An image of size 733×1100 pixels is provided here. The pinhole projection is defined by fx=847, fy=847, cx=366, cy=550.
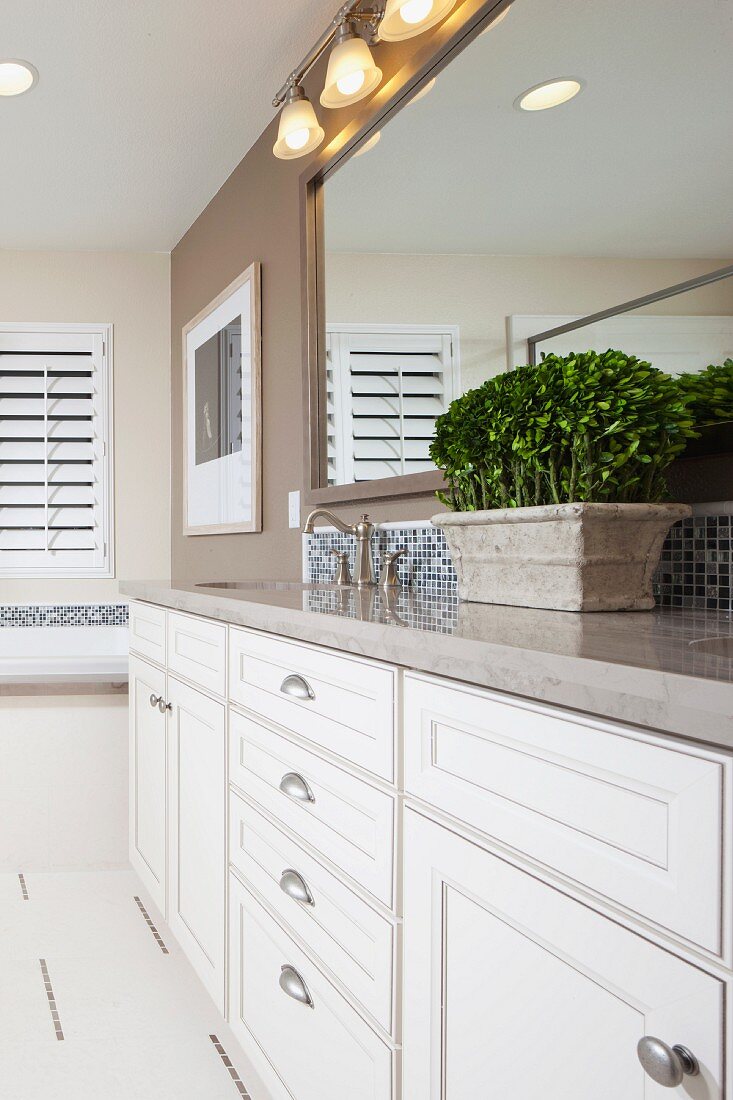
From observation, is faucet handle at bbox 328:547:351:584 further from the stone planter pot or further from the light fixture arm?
the light fixture arm

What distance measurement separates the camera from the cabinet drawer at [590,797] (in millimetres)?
573

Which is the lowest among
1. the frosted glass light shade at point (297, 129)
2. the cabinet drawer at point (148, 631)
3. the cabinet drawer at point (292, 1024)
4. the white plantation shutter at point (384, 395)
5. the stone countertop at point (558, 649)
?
the cabinet drawer at point (292, 1024)

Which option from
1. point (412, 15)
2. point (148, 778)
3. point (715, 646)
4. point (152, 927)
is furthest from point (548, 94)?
point (152, 927)

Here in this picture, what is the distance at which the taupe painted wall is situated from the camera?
7.06ft

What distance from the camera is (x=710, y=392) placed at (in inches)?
44.9

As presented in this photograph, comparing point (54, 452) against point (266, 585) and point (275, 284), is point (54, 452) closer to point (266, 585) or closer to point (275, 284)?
point (275, 284)

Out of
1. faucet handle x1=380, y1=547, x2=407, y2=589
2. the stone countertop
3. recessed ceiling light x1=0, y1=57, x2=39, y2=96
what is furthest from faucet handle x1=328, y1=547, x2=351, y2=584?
recessed ceiling light x1=0, y1=57, x2=39, y2=96

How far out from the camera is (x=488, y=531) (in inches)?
48.6

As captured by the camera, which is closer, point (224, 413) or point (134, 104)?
point (134, 104)

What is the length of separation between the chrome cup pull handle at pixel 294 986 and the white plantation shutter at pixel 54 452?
112 inches

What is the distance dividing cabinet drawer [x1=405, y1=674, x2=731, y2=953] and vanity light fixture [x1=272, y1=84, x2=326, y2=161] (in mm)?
1604

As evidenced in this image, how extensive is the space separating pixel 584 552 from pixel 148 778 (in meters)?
1.59

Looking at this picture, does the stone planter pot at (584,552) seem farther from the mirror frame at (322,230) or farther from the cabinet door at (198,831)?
the cabinet door at (198,831)

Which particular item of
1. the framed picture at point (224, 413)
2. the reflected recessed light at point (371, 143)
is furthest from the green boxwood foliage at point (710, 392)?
the framed picture at point (224, 413)
